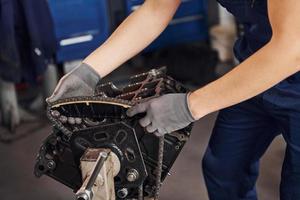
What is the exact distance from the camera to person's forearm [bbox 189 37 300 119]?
1.05 meters

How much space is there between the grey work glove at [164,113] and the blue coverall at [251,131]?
0.22 m

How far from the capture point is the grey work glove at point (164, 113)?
3.86ft

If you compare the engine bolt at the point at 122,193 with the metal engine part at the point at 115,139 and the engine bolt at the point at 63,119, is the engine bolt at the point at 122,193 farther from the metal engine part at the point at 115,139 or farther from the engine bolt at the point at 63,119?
the engine bolt at the point at 63,119

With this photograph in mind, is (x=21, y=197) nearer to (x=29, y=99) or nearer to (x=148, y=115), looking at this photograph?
(x=29, y=99)

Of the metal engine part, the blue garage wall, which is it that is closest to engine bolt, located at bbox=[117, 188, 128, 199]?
the metal engine part

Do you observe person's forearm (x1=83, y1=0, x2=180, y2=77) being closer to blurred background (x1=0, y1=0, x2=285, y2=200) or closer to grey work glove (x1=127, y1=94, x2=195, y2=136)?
grey work glove (x1=127, y1=94, x2=195, y2=136)

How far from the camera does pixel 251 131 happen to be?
1.45 metres

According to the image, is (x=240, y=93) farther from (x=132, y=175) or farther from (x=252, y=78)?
(x=132, y=175)

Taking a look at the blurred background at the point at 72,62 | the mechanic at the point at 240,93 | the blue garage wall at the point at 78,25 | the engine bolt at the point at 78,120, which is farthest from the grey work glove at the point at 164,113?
the blue garage wall at the point at 78,25

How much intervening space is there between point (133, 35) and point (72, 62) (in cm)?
149

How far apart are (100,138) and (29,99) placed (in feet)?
6.22

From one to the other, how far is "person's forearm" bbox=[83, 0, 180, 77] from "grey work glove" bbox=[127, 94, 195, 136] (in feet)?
0.79

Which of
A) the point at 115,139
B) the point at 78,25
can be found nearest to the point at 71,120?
the point at 115,139

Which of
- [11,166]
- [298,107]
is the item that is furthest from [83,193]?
[11,166]
